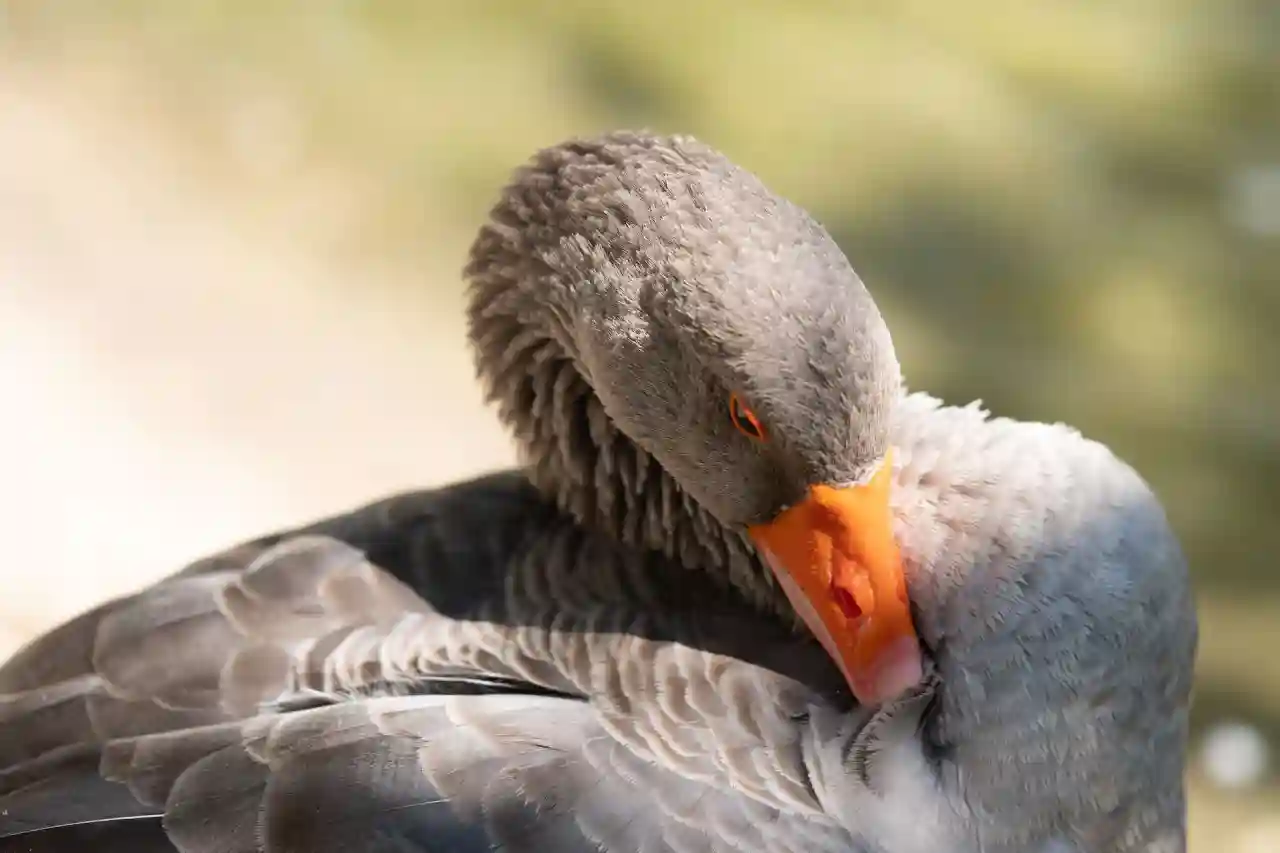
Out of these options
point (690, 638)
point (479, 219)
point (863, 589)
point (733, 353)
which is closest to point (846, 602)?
point (863, 589)

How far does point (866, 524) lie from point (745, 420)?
0.50 feet

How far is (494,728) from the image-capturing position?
4.07 ft

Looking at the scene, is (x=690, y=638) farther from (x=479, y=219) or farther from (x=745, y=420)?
(x=479, y=219)

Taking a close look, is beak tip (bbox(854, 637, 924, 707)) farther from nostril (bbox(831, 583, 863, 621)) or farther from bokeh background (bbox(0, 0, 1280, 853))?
bokeh background (bbox(0, 0, 1280, 853))

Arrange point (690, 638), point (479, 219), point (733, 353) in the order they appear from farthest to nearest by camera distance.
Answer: point (479, 219)
point (690, 638)
point (733, 353)

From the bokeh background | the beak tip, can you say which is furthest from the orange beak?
the bokeh background

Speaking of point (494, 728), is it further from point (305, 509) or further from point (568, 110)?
point (568, 110)

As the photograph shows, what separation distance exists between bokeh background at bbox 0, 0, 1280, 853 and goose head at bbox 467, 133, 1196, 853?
0.85m

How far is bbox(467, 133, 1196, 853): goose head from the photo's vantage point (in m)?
1.20

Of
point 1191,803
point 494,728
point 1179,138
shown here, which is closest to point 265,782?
point 494,728

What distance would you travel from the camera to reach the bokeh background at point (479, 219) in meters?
2.32

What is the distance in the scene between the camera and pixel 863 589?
1.27 m

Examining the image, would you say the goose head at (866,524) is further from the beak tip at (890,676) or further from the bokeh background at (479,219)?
the bokeh background at (479,219)

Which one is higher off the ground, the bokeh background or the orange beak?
the bokeh background
